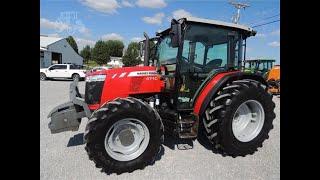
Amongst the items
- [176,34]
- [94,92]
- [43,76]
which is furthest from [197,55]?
[43,76]

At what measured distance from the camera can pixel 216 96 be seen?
5.11m

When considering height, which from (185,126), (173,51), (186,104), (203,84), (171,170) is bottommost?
(171,170)

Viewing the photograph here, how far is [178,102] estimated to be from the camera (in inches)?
202

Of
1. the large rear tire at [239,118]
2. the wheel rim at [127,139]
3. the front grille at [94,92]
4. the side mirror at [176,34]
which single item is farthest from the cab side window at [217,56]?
the front grille at [94,92]

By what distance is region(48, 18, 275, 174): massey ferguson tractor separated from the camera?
4.36m

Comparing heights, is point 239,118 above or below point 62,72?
below

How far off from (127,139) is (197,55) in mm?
1978

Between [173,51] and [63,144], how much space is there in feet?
8.71

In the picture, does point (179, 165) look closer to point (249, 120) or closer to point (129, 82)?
point (129, 82)

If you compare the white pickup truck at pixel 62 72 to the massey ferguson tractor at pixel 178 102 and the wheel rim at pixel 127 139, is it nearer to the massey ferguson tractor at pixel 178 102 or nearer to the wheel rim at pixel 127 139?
the massey ferguson tractor at pixel 178 102
